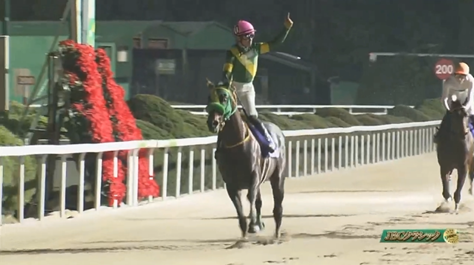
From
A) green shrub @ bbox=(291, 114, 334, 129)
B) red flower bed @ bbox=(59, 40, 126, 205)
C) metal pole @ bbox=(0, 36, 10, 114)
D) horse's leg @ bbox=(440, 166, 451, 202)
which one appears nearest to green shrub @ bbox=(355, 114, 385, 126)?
green shrub @ bbox=(291, 114, 334, 129)

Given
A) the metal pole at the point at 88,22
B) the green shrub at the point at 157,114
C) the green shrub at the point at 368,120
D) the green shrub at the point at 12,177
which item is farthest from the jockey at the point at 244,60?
the green shrub at the point at 368,120

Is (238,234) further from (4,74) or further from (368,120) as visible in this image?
(368,120)

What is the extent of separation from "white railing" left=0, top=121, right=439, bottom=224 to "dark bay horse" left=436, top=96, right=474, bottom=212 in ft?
11.2

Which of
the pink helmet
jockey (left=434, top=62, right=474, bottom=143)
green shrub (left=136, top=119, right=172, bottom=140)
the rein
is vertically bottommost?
green shrub (left=136, top=119, right=172, bottom=140)

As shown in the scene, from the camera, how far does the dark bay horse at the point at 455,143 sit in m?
13.5

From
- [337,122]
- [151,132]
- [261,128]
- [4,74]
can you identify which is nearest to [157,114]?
Answer: [151,132]

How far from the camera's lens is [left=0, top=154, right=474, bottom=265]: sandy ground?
9.13 metres

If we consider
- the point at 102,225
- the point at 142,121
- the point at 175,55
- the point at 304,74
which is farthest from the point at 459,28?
the point at 102,225

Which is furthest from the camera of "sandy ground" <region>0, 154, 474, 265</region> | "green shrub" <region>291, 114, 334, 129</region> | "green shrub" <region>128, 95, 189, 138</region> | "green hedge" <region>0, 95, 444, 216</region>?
"green shrub" <region>291, 114, 334, 129</region>

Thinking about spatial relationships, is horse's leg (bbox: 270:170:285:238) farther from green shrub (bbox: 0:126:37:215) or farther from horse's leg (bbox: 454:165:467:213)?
horse's leg (bbox: 454:165:467:213)

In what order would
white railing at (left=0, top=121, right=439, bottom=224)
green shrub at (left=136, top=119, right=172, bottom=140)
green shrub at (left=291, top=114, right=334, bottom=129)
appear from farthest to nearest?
green shrub at (left=291, top=114, right=334, bottom=129) < green shrub at (left=136, top=119, right=172, bottom=140) < white railing at (left=0, top=121, right=439, bottom=224)

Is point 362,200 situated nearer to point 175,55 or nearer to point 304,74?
point 175,55

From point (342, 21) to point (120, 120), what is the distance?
4498 cm

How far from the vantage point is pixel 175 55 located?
48.8 m
